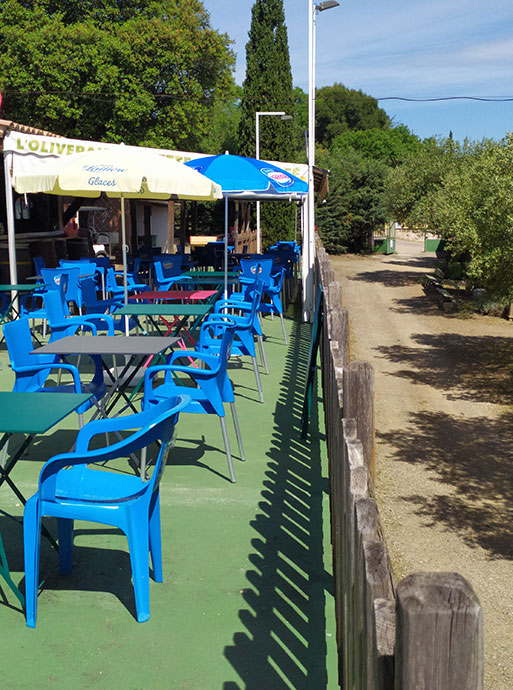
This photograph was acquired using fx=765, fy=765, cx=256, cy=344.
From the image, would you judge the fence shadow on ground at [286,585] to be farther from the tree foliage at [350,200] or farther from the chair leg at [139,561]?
the tree foliage at [350,200]

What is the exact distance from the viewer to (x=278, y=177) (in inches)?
426

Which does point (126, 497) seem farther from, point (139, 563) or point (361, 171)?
point (361, 171)

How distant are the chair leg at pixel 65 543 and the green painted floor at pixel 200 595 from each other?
6 centimetres

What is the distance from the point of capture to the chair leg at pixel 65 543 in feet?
12.1

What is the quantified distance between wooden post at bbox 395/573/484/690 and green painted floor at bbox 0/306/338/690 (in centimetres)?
174

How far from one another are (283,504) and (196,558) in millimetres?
927

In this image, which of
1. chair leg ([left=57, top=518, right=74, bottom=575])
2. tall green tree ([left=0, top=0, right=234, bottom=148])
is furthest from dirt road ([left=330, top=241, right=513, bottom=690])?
tall green tree ([left=0, top=0, right=234, bottom=148])

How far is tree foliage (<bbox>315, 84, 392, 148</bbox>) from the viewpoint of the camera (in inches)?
3447

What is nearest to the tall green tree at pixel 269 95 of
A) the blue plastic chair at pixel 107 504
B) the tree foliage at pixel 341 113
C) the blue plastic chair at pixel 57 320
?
the blue plastic chair at pixel 57 320

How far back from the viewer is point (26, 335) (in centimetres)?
539

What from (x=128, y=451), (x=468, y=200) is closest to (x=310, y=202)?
(x=468, y=200)

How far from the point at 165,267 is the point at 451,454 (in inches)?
252

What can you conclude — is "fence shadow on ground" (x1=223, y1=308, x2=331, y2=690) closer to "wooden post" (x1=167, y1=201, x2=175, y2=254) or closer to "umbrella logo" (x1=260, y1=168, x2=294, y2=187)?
"umbrella logo" (x1=260, y1=168, x2=294, y2=187)

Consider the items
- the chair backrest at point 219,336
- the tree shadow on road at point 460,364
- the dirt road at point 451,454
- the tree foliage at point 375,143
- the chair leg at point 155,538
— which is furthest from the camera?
the tree foliage at point 375,143
